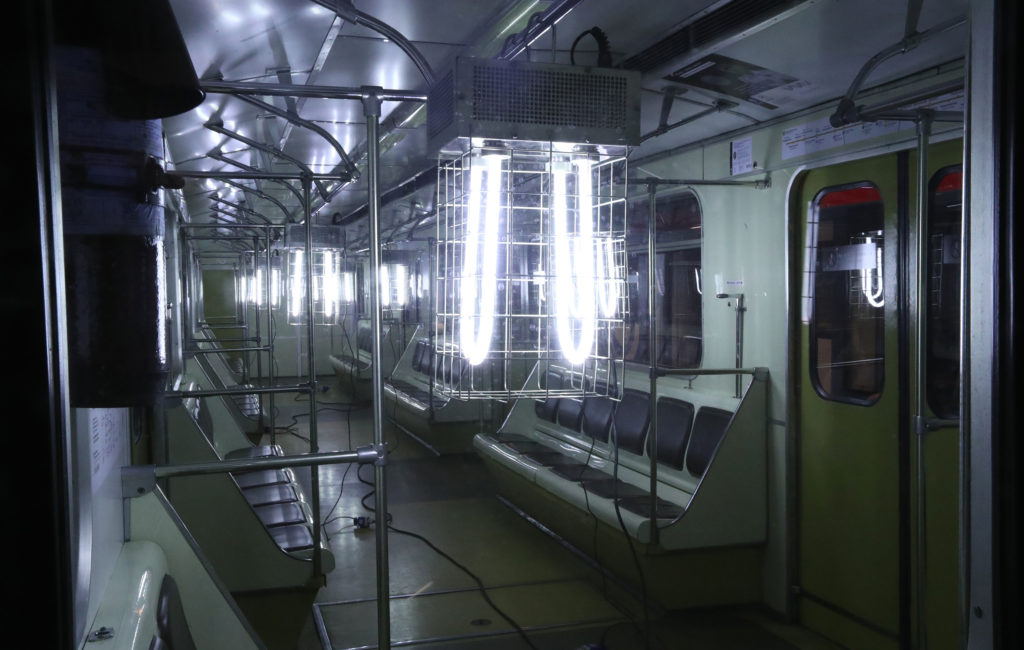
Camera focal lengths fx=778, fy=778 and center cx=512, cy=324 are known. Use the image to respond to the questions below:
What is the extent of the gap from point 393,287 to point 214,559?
841cm

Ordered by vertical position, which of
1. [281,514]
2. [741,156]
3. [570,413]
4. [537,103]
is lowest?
[281,514]

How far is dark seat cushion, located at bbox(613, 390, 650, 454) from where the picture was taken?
210 inches

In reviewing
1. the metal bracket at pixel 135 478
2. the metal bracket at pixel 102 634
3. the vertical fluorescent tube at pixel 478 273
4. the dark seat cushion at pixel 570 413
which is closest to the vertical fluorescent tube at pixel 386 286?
the dark seat cushion at pixel 570 413

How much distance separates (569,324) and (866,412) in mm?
2401

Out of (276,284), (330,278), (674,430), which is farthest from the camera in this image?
(276,284)

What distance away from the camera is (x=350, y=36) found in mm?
3150

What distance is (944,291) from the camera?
3.36 m

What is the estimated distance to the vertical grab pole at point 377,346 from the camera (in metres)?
2.11

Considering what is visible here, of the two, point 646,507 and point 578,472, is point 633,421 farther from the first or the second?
point 646,507

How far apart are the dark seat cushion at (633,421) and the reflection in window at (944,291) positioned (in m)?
2.12

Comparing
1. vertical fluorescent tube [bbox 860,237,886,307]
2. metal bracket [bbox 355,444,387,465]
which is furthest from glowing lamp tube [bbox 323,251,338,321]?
metal bracket [bbox 355,444,387,465]

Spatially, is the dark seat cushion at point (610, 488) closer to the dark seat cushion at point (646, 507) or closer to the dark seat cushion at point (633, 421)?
the dark seat cushion at point (646, 507)

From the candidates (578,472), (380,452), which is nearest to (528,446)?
(578,472)

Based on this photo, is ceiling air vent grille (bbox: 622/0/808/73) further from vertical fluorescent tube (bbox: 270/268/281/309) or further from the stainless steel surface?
vertical fluorescent tube (bbox: 270/268/281/309)
